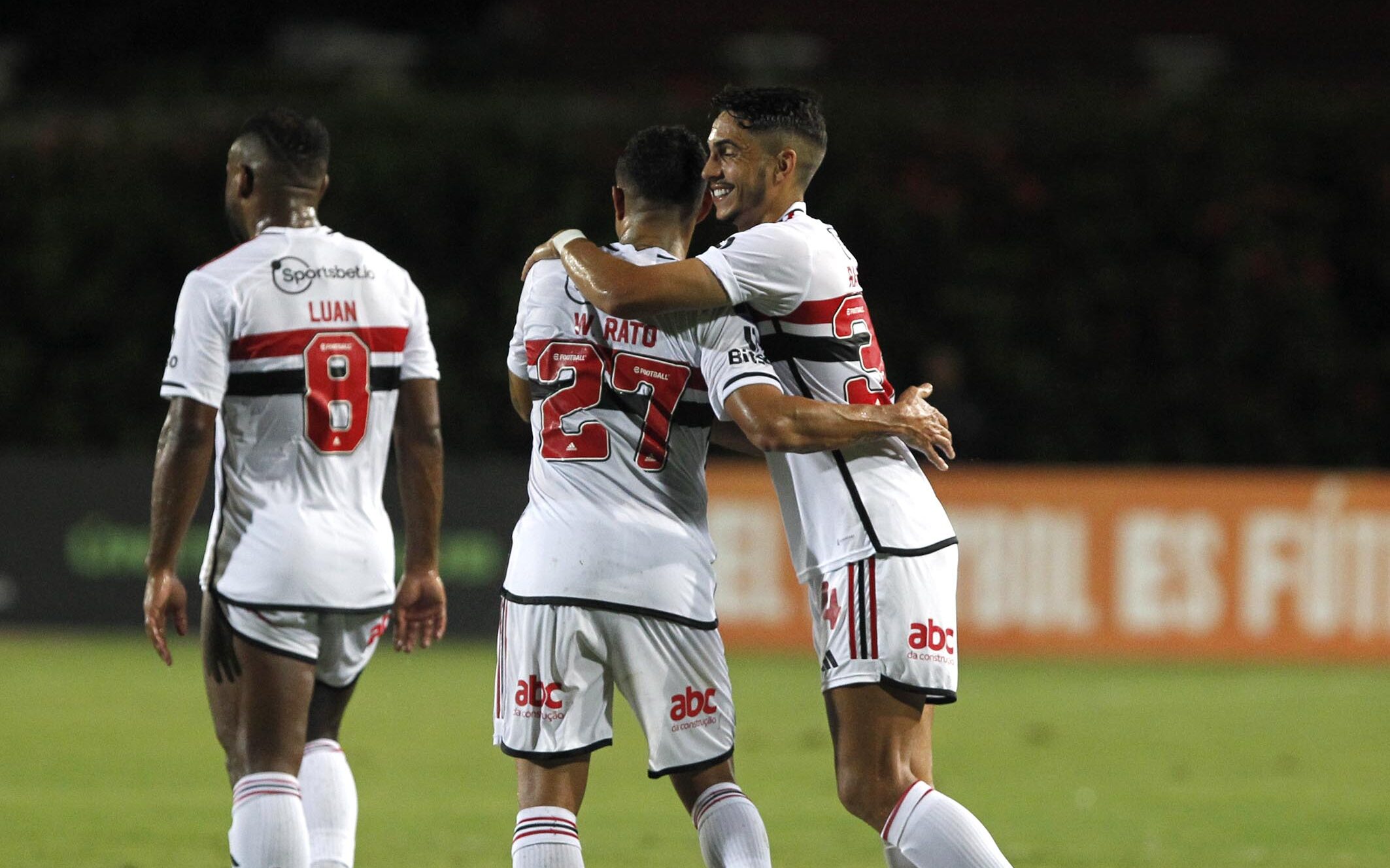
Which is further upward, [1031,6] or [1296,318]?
[1031,6]

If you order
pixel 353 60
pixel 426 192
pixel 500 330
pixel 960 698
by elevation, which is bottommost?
pixel 960 698

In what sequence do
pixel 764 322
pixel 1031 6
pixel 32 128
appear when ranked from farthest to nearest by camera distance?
pixel 1031 6 → pixel 32 128 → pixel 764 322

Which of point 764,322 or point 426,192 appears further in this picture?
point 426,192

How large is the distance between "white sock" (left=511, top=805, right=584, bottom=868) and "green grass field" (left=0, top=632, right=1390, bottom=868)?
2117mm

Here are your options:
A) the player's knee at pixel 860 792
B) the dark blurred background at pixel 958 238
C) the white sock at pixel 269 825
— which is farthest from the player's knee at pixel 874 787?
the dark blurred background at pixel 958 238

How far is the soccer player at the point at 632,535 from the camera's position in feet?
15.3

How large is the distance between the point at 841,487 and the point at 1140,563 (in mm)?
8657

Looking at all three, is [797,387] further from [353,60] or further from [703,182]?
[353,60]

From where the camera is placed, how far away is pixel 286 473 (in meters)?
5.16

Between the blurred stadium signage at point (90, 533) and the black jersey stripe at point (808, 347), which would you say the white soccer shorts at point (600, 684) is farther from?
the blurred stadium signage at point (90, 533)

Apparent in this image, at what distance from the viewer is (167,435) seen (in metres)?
5.03

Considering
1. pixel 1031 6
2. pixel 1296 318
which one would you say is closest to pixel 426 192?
pixel 1296 318

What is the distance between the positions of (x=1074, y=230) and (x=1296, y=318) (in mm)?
2019

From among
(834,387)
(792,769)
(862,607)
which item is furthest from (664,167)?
(792,769)
